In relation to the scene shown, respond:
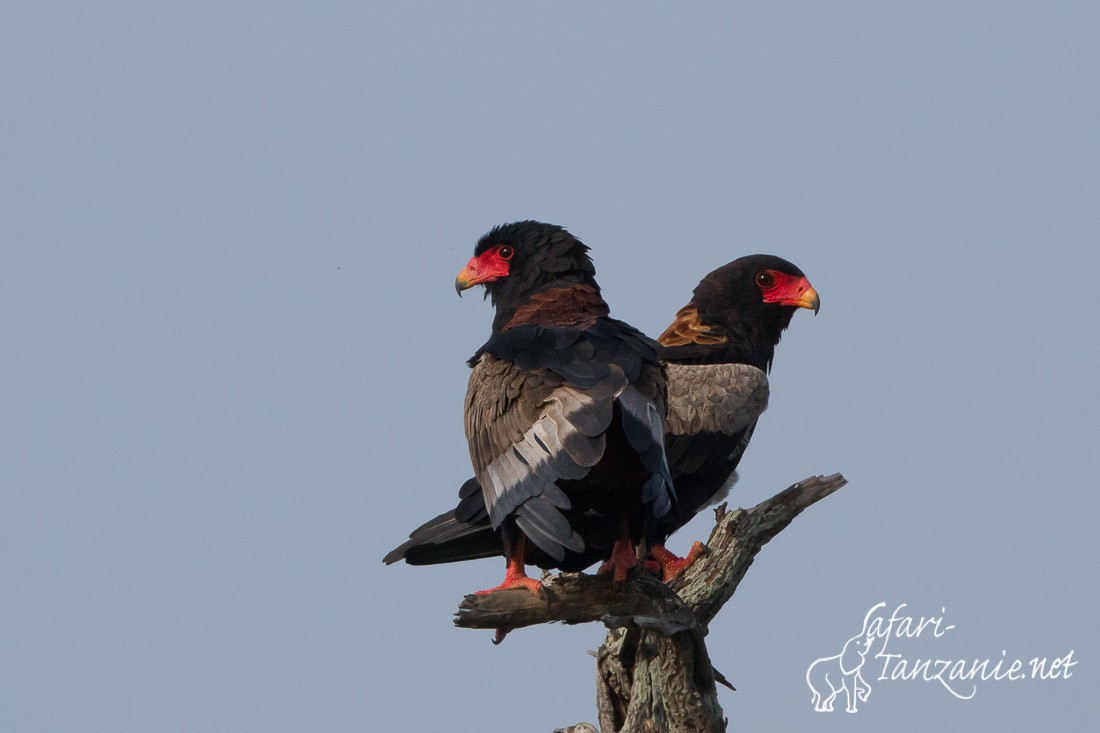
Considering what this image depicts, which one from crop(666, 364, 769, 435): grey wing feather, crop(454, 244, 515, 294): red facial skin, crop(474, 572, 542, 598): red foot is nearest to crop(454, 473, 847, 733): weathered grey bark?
crop(474, 572, 542, 598): red foot

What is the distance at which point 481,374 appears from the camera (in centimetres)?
733

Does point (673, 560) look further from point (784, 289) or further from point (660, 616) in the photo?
point (784, 289)

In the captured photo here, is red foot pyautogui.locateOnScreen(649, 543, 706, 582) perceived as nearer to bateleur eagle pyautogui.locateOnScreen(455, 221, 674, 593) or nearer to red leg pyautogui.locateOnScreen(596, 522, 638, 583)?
bateleur eagle pyautogui.locateOnScreen(455, 221, 674, 593)

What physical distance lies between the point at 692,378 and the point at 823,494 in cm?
161

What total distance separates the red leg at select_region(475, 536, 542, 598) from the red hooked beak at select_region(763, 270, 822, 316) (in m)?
4.26

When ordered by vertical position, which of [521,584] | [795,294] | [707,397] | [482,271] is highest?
[795,294]

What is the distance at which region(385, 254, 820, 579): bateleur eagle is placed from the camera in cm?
793

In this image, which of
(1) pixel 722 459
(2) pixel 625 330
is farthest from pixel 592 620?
(1) pixel 722 459

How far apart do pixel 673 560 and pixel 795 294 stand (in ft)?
10.1

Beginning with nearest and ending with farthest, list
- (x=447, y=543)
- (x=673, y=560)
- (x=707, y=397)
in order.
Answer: (x=447, y=543) < (x=673, y=560) < (x=707, y=397)

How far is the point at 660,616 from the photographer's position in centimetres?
711

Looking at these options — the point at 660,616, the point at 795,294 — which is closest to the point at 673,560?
the point at 660,616

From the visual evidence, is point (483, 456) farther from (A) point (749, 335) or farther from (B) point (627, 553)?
(A) point (749, 335)

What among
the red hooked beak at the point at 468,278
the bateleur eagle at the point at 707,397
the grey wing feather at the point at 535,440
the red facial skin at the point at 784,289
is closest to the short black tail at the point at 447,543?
the bateleur eagle at the point at 707,397
